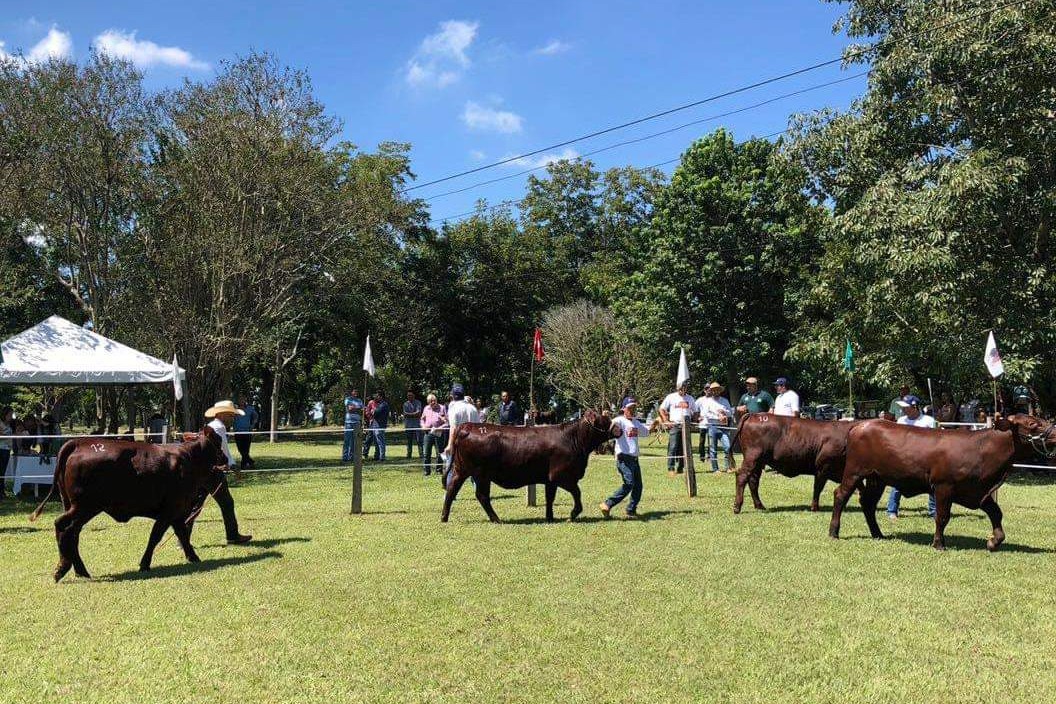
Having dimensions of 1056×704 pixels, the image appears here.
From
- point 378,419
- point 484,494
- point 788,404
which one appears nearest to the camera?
point 484,494

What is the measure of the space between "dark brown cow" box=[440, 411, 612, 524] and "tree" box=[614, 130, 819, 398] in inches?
770

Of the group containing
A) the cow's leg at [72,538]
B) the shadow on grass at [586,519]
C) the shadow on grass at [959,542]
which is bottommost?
the shadow on grass at [959,542]

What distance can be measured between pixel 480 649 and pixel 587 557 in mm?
3386

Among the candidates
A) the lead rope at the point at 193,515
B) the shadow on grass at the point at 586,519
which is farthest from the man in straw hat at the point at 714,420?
the lead rope at the point at 193,515

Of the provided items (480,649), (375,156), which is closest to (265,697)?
(480,649)

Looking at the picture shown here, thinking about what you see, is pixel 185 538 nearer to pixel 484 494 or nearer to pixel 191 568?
pixel 191 568

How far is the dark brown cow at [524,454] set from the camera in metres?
12.0

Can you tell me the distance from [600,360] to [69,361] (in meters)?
20.0

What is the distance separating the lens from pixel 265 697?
17.9 ft

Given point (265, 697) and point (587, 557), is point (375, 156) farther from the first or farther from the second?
point (265, 697)

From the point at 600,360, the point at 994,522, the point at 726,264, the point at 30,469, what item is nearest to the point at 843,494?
the point at 994,522

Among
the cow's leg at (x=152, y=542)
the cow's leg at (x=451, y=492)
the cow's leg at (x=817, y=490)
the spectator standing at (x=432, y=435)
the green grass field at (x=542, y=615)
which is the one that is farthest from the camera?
the spectator standing at (x=432, y=435)

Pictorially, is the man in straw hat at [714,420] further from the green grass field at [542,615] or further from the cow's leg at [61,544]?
the cow's leg at [61,544]

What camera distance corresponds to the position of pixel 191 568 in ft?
30.7
